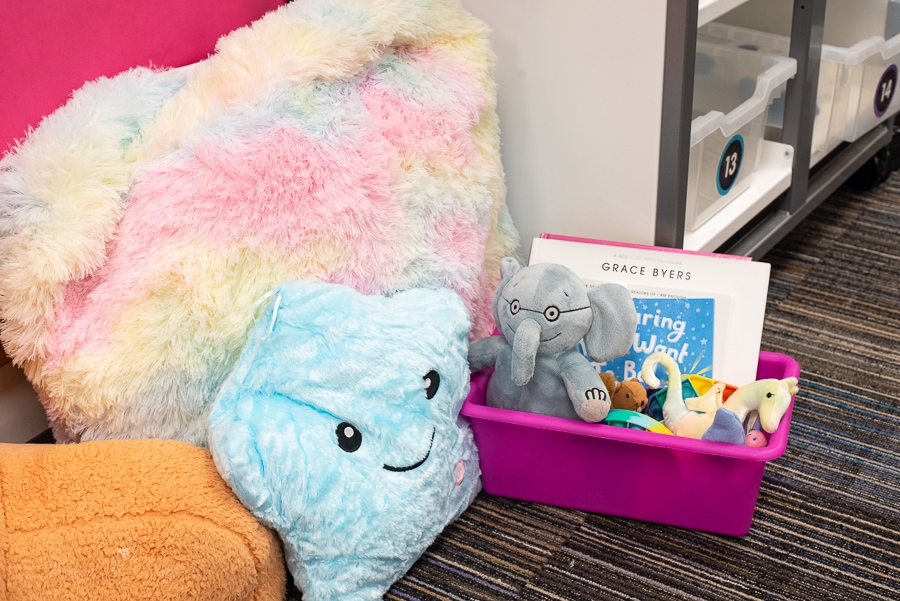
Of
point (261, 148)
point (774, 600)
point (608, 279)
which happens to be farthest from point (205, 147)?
point (774, 600)

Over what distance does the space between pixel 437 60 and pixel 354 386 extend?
449mm

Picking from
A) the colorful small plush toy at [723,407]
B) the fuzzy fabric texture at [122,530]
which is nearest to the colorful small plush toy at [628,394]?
the colorful small plush toy at [723,407]

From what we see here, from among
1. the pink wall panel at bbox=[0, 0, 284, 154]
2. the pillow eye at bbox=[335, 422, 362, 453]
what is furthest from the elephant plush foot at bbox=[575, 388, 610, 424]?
the pink wall panel at bbox=[0, 0, 284, 154]

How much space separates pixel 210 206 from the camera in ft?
3.17

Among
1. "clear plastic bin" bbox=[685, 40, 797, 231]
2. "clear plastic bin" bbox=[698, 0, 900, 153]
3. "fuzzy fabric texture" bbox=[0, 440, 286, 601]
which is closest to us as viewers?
"fuzzy fabric texture" bbox=[0, 440, 286, 601]

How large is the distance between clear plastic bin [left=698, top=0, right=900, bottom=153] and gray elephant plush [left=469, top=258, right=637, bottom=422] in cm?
71

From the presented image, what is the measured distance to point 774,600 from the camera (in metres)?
0.96

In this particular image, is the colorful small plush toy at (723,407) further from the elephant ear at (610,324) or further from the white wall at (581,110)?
the white wall at (581,110)

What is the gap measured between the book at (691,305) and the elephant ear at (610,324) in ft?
0.43

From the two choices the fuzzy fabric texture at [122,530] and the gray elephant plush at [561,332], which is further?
the gray elephant plush at [561,332]

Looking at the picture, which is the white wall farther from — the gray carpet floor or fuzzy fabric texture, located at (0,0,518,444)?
the gray carpet floor

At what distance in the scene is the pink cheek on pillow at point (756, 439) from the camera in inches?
39.1

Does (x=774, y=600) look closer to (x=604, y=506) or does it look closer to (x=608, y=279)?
(x=604, y=506)

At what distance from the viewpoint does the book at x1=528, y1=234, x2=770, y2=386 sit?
44.0 inches
